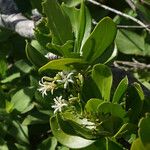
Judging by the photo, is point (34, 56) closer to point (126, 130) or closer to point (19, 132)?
point (126, 130)

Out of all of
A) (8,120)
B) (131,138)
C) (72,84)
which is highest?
(72,84)

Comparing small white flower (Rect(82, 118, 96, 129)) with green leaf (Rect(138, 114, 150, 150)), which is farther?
small white flower (Rect(82, 118, 96, 129))

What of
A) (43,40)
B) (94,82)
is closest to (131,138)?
(94,82)

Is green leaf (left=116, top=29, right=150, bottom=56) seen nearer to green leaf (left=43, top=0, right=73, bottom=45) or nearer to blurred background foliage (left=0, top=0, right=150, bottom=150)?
blurred background foliage (left=0, top=0, right=150, bottom=150)

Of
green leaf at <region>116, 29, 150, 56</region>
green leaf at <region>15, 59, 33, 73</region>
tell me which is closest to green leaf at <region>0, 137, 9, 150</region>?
green leaf at <region>15, 59, 33, 73</region>

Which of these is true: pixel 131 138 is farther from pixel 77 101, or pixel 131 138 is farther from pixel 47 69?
pixel 47 69

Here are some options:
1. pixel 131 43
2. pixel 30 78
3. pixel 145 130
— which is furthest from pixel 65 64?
pixel 131 43
